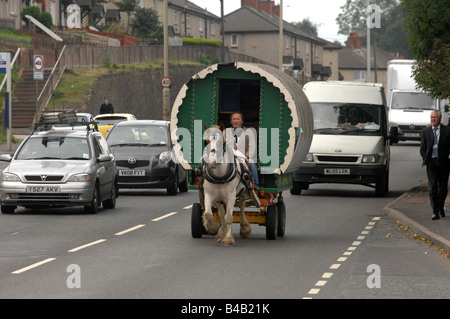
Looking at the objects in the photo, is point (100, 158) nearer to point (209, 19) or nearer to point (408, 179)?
point (408, 179)

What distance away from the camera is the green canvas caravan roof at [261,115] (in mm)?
16906

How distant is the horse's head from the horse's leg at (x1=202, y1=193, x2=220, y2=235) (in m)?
0.54

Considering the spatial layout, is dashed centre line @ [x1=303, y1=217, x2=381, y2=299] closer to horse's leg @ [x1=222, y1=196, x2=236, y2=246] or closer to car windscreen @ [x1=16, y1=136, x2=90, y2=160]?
horse's leg @ [x1=222, y1=196, x2=236, y2=246]

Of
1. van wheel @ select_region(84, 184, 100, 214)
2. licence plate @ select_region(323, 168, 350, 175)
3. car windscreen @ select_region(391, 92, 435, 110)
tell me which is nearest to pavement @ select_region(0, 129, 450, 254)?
licence plate @ select_region(323, 168, 350, 175)

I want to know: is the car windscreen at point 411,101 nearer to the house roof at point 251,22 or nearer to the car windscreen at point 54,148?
the car windscreen at point 54,148

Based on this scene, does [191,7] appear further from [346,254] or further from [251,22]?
[346,254]

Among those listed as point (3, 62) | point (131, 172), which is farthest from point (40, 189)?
point (3, 62)

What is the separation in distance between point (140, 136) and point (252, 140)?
10940 mm

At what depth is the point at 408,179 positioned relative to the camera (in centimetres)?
3238

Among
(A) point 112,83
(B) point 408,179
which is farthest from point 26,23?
(B) point 408,179

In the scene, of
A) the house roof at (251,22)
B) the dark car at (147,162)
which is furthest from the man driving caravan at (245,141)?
the house roof at (251,22)

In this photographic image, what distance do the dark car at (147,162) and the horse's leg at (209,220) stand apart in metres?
9.79

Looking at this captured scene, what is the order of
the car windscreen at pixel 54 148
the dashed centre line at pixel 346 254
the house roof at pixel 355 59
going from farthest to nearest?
the house roof at pixel 355 59, the car windscreen at pixel 54 148, the dashed centre line at pixel 346 254
